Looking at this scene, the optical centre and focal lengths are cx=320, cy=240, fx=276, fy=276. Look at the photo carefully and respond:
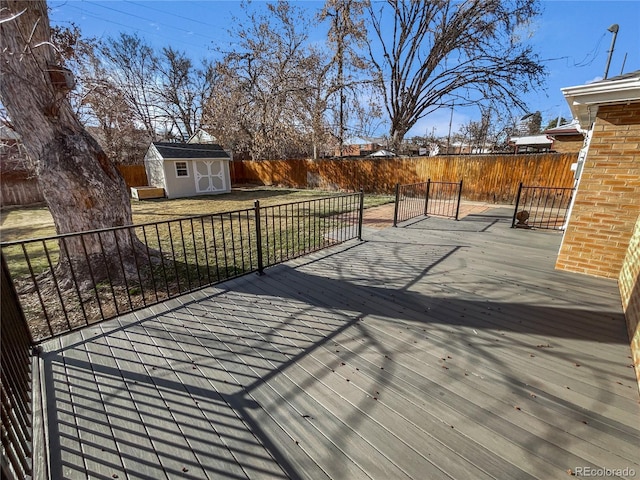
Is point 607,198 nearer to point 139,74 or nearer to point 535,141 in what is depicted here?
point 535,141

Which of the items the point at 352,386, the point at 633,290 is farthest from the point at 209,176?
the point at 633,290

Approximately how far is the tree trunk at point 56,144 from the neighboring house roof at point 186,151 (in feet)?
36.5

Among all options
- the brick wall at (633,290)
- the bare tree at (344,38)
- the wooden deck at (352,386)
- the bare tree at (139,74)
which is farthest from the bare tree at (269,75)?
the brick wall at (633,290)

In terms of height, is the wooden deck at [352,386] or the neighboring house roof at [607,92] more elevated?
the neighboring house roof at [607,92]

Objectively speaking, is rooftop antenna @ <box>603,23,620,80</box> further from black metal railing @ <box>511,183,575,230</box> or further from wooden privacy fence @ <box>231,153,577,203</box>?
black metal railing @ <box>511,183,575,230</box>

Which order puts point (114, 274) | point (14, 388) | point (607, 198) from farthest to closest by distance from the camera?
point (114, 274) → point (607, 198) → point (14, 388)

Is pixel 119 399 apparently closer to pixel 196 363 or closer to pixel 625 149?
pixel 196 363

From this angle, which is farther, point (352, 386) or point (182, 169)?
point (182, 169)

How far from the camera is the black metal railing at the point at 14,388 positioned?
1168 millimetres

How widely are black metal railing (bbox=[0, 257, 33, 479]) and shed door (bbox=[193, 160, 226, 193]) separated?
14124mm

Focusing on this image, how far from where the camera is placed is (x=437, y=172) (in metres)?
11.9

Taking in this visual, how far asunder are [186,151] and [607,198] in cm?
1616

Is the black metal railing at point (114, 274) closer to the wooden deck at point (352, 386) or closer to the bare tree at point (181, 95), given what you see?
the wooden deck at point (352, 386)

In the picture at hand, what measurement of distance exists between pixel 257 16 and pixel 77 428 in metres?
18.6
